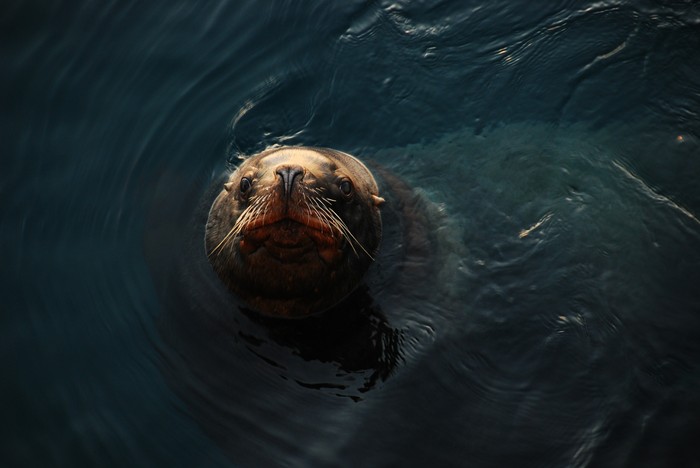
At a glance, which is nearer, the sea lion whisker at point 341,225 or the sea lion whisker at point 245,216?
the sea lion whisker at point 245,216

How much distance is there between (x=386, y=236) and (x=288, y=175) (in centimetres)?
155

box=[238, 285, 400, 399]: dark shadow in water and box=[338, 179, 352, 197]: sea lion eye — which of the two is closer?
box=[238, 285, 400, 399]: dark shadow in water

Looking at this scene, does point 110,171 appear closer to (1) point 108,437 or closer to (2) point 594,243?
(1) point 108,437

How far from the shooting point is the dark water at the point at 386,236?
17.3 feet

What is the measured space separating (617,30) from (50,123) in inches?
233

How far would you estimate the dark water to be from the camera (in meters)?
5.28

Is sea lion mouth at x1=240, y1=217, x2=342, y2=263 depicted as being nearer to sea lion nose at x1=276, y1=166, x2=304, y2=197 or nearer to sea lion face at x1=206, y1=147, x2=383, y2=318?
sea lion face at x1=206, y1=147, x2=383, y2=318

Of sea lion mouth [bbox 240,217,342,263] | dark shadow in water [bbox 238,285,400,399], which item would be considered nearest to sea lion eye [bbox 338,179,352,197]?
sea lion mouth [bbox 240,217,342,263]

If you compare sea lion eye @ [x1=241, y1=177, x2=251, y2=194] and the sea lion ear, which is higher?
sea lion eye @ [x1=241, y1=177, x2=251, y2=194]

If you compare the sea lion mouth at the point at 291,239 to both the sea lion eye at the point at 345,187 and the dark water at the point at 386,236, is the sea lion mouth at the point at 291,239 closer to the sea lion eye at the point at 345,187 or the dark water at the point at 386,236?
the sea lion eye at the point at 345,187

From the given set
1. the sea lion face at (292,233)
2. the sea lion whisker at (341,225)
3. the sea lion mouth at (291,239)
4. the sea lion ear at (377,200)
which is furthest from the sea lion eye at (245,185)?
the sea lion ear at (377,200)

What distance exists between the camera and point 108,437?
201 inches

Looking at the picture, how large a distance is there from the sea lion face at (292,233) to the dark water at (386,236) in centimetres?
20

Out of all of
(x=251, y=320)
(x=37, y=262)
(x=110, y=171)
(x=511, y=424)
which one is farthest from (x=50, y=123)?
(x=511, y=424)
